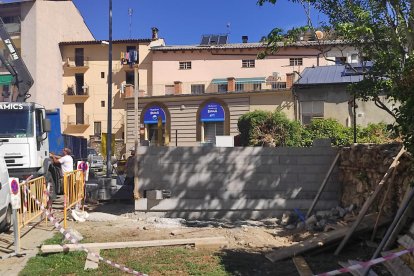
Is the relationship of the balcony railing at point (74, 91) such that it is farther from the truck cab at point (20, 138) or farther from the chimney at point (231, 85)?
the truck cab at point (20, 138)

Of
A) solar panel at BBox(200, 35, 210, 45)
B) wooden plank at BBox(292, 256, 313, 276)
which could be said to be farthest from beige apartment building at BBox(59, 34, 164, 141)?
wooden plank at BBox(292, 256, 313, 276)

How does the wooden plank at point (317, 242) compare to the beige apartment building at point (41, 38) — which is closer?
the wooden plank at point (317, 242)

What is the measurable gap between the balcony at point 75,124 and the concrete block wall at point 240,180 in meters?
42.9

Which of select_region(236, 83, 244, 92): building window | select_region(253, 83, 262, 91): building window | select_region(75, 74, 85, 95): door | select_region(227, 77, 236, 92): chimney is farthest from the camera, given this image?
select_region(75, 74, 85, 95): door

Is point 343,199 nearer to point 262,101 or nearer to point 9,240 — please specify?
point 9,240

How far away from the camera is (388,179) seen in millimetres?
8445

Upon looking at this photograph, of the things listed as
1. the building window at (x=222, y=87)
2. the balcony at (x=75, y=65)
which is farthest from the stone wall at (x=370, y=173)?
the balcony at (x=75, y=65)

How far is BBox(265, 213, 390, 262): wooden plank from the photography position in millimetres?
7934

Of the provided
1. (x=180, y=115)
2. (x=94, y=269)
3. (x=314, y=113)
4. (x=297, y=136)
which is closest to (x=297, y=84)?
(x=314, y=113)

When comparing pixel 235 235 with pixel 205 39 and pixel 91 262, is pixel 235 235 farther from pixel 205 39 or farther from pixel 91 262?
pixel 205 39

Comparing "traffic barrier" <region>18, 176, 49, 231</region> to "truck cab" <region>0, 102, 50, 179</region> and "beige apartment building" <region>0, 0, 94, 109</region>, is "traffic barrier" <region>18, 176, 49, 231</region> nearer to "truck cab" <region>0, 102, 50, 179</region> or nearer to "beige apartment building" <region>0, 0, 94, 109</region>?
"truck cab" <region>0, 102, 50, 179</region>

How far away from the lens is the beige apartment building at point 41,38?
48.8 m

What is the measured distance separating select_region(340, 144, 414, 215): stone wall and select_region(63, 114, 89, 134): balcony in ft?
147

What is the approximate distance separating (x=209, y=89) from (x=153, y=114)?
17.6 ft
